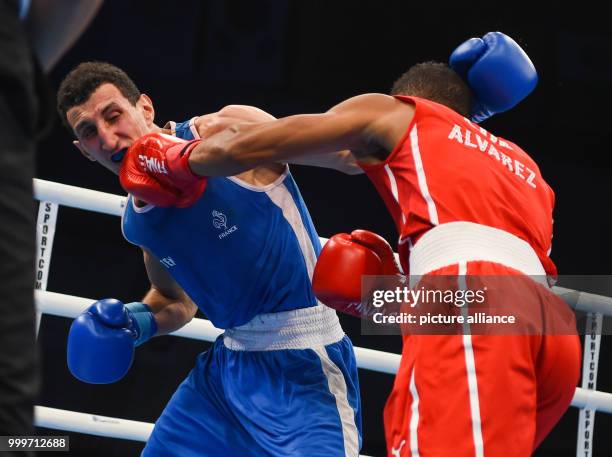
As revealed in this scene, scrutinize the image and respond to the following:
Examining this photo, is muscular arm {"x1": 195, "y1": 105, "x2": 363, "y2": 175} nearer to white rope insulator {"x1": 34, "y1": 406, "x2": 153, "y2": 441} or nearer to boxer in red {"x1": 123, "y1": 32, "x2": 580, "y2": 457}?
boxer in red {"x1": 123, "y1": 32, "x2": 580, "y2": 457}

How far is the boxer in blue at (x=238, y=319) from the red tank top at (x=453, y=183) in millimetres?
437

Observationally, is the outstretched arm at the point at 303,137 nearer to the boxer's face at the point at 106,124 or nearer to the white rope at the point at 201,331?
the boxer's face at the point at 106,124

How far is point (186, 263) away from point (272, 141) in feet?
1.91

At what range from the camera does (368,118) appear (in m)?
1.94

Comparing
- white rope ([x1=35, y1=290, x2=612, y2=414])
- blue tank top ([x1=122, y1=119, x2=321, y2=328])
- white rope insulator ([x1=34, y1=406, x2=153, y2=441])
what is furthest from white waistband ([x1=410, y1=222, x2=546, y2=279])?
white rope insulator ([x1=34, y1=406, x2=153, y2=441])

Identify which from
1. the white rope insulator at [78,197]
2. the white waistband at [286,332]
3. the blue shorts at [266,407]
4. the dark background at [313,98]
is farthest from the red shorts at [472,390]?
the dark background at [313,98]

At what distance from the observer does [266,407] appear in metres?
2.25

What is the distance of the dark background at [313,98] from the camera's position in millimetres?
4871

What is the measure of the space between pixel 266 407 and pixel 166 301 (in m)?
0.59

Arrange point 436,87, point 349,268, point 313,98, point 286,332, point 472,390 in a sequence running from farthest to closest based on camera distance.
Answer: point 313,98, point 286,332, point 436,87, point 349,268, point 472,390

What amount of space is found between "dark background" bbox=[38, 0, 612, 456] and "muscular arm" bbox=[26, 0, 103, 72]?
3.64 m

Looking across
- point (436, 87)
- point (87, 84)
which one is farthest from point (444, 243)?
point (87, 84)

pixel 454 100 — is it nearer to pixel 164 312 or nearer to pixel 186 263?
pixel 186 263

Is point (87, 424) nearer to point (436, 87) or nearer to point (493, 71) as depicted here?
point (436, 87)
